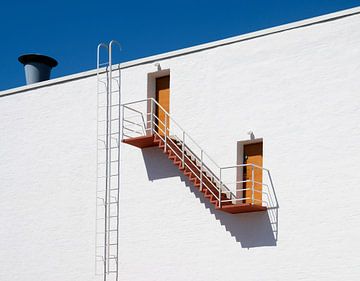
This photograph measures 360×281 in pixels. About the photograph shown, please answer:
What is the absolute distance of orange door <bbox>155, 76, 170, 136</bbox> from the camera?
92.3 ft

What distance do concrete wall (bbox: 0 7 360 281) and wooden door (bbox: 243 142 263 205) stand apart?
19.4 inches

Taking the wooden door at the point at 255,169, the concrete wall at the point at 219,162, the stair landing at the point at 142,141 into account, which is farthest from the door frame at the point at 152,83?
the wooden door at the point at 255,169

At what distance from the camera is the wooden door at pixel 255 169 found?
1004 inches

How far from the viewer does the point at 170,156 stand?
86.3 feet

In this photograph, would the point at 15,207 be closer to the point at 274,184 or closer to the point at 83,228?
the point at 83,228

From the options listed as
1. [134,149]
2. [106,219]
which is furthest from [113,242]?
[134,149]

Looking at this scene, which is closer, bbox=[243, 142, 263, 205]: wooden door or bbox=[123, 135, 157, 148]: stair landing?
bbox=[243, 142, 263, 205]: wooden door

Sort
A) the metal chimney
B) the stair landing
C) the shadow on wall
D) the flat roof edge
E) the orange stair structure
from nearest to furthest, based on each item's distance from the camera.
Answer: the flat roof edge → the shadow on wall → the orange stair structure → the stair landing → the metal chimney

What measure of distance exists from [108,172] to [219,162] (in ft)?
14.3

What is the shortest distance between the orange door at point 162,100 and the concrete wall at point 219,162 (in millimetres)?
527

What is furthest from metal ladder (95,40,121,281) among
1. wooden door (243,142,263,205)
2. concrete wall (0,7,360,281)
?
wooden door (243,142,263,205)

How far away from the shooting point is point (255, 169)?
2569 cm

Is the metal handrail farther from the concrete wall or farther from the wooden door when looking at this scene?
the concrete wall

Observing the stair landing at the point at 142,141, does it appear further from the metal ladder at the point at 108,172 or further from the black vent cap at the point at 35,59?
the black vent cap at the point at 35,59
